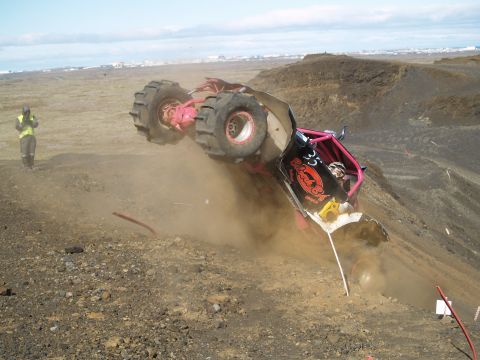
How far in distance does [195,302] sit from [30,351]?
187 centimetres

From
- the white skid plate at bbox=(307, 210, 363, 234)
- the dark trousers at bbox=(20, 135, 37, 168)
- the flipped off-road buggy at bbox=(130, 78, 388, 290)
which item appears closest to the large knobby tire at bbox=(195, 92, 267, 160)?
the flipped off-road buggy at bbox=(130, 78, 388, 290)

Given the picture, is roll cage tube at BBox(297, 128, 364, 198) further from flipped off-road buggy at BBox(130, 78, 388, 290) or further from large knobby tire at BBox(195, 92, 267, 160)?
large knobby tire at BBox(195, 92, 267, 160)

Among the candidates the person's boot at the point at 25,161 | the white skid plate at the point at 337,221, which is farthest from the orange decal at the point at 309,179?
the person's boot at the point at 25,161

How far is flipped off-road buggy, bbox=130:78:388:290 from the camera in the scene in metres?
6.20

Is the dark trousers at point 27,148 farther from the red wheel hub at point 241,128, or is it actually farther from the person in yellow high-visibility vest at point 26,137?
the red wheel hub at point 241,128

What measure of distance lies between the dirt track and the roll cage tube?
1257 mm

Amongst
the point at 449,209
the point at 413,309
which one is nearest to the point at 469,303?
the point at 413,309

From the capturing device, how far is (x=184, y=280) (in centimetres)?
653

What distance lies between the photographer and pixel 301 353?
514 centimetres

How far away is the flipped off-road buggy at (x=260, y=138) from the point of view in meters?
6.20

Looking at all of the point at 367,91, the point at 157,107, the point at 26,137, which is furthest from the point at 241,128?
the point at 367,91

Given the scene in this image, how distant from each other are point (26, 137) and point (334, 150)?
8969 mm

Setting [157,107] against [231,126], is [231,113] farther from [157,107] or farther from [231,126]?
[157,107]

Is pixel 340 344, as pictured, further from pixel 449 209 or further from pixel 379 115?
pixel 379 115
